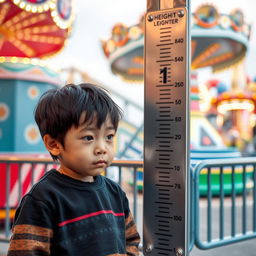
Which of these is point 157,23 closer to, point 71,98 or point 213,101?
point 71,98

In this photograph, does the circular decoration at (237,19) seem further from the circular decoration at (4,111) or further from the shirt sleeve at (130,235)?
the shirt sleeve at (130,235)

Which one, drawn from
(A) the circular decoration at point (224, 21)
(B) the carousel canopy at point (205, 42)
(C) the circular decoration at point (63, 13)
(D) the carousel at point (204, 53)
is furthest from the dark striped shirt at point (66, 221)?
Result: (A) the circular decoration at point (224, 21)

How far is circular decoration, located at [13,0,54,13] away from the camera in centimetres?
456

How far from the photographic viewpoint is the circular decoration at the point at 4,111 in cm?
485

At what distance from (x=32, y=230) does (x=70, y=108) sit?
389 millimetres

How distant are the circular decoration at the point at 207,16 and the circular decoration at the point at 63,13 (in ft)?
12.2

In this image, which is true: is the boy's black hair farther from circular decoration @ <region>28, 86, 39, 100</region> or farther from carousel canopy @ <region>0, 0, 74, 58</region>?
circular decoration @ <region>28, 86, 39, 100</region>

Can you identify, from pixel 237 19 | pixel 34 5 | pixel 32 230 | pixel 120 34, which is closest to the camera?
pixel 32 230

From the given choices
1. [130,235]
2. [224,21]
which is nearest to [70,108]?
[130,235]

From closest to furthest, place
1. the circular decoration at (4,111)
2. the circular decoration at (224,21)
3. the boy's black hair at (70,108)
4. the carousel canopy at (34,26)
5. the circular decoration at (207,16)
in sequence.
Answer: the boy's black hair at (70,108) → the carousel canopy at (34,26) → the circular decoration at (4,111) → the circular decoration at (207,16) → the circular decoration at (224,21)

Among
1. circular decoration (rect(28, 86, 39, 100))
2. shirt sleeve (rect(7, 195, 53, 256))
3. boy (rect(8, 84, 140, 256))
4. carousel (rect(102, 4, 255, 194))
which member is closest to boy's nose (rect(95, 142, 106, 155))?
boy (rect(8, 84, 140, 256))

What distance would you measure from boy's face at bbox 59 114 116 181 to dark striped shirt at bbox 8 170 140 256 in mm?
66

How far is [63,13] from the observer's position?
503 centimetres

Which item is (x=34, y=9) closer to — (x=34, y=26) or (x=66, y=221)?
(x=34, y=26)
